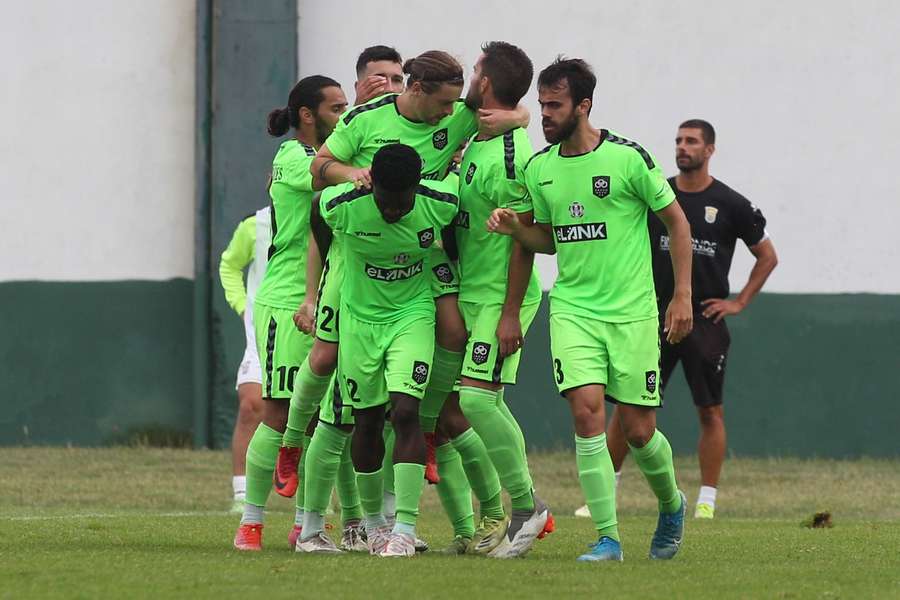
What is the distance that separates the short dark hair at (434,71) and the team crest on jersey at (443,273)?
80 centimetres

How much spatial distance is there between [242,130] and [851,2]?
5.50 m

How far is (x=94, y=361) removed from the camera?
16438mm

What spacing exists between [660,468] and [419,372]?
3.85 ft

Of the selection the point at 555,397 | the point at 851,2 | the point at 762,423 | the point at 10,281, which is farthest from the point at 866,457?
the point at 10,281

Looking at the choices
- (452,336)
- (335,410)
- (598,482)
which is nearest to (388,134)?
(452,336)

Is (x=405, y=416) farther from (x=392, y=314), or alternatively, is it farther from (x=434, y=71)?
(x=434, y=71)

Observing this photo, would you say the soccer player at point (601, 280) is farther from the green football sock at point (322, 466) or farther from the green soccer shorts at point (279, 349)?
the green soccer shorts at point (279, 349)

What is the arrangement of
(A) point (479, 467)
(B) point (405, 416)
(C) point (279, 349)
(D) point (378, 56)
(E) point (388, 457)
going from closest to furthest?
(B) point (405, 416)
(A) point (479, 467)
(C) point (279, 349)
(E) point (388, 457)
(D) point (378, 56)

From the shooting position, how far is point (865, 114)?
16094 mm

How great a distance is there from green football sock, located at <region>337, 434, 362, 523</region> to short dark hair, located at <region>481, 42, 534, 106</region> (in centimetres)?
192

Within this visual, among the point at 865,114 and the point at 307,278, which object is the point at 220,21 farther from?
the point at 307,278

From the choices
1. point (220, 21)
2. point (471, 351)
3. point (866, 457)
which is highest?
point (220, 21)

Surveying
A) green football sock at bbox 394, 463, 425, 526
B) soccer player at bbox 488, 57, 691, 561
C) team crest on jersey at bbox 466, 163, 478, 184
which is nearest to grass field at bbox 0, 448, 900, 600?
green football sock at bbox 394, 463, 425, 526

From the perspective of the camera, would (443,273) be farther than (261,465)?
No
